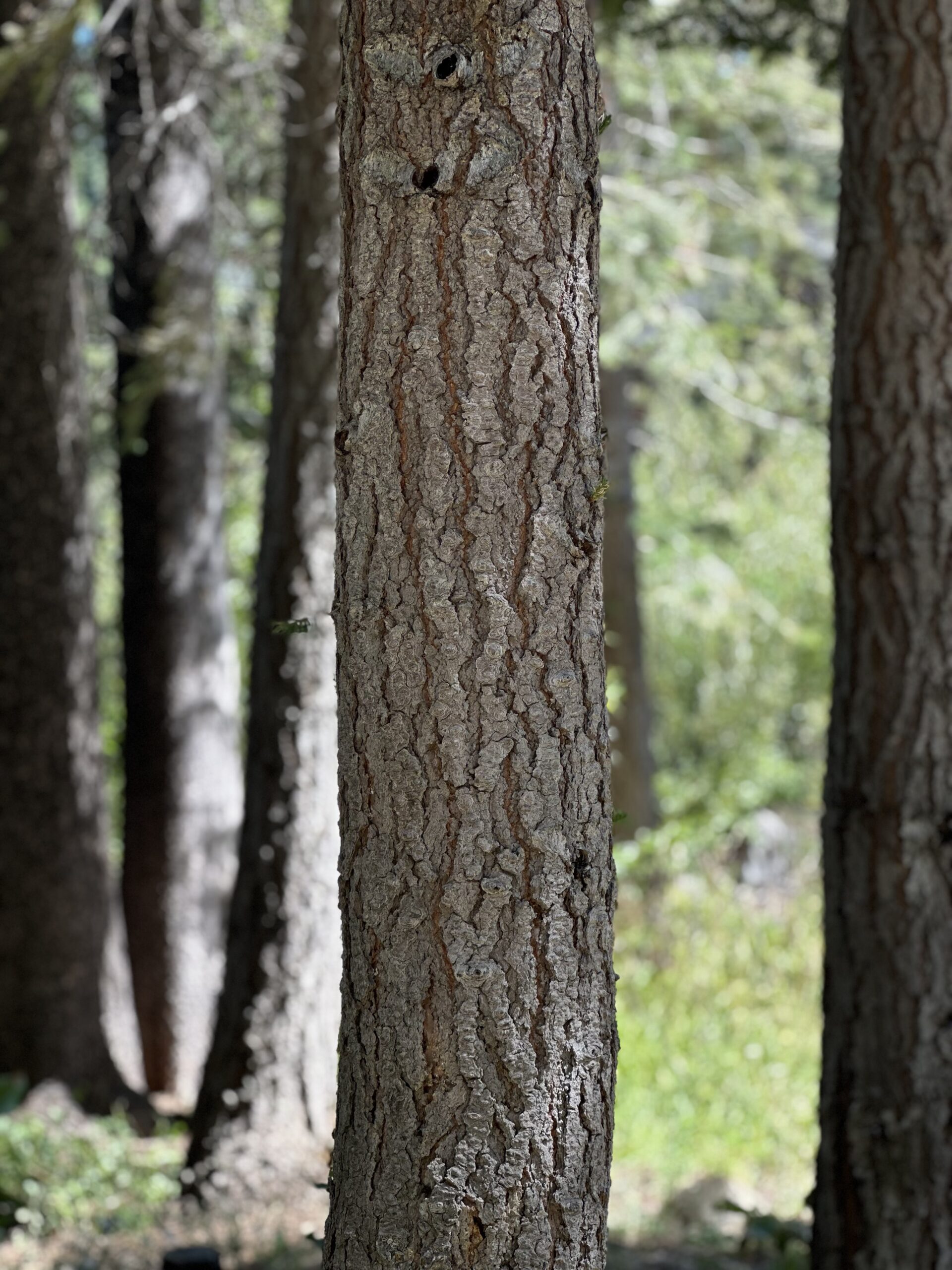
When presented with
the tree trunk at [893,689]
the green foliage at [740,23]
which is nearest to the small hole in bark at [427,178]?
the tree trunk at [893,689]

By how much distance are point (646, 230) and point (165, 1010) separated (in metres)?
5.90

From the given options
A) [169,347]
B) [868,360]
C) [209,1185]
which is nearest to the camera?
[868,360]

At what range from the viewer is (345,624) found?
2.38 m

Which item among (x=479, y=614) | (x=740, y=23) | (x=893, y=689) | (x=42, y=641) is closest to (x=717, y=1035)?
(x=42, y=641)

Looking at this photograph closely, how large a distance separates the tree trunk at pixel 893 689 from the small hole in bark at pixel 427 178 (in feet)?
6.00

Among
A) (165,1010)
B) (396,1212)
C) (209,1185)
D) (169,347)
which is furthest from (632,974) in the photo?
(396,1212)

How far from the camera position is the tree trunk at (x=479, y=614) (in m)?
2.24

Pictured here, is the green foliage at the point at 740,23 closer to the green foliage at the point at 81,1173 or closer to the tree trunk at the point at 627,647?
the tree trunk at the point at 627,647

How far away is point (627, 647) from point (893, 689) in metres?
7.98

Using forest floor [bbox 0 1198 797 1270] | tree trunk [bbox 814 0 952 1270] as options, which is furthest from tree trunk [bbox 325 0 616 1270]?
forest floor [bbox 0 1198 797 1270]

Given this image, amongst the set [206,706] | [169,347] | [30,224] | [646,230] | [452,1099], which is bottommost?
[452,1099]

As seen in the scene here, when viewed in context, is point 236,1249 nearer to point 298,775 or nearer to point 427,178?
point 298,775

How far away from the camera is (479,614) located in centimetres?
225

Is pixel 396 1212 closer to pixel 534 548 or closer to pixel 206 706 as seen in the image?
pixel 534 548
